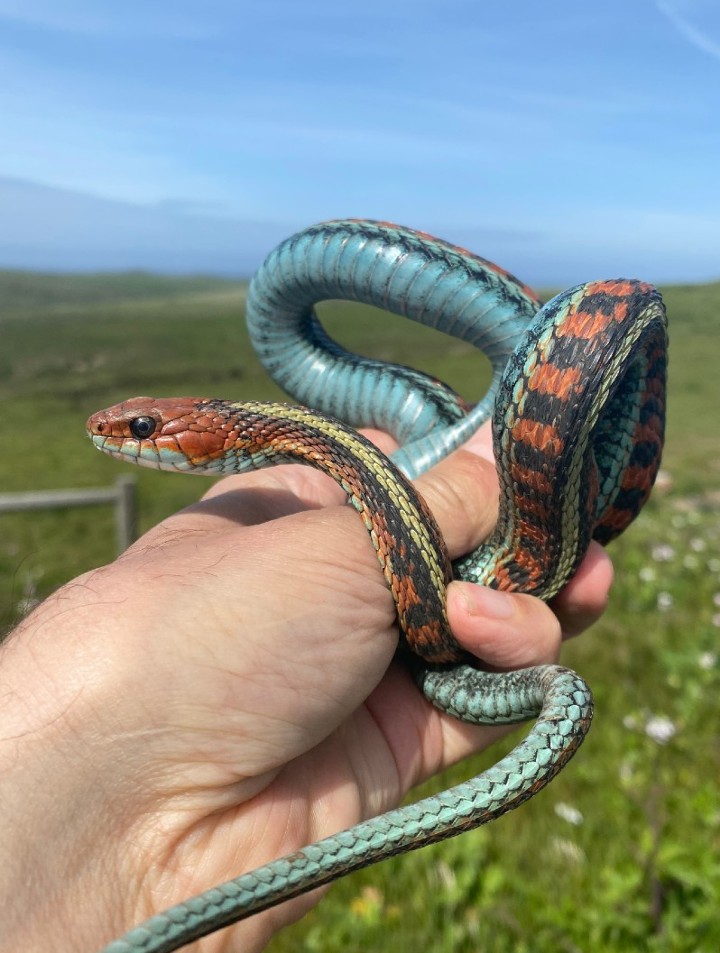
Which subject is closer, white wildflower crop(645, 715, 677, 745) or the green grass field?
the green grass field

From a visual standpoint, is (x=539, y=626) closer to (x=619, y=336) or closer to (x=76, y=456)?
(x=619, y=336)

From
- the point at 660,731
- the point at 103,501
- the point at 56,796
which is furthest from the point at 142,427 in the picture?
the point at 103,501

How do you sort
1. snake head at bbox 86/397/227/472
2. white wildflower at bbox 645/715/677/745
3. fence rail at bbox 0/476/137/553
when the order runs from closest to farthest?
snake head at bbox 86/397/227/472 < white wildflower at bbox 645/715/677/745 < fence rail at bbox 0/476/137/553

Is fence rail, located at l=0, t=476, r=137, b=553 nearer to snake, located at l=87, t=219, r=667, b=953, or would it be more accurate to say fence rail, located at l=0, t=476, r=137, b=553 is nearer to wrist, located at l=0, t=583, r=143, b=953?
snake, located at l=87, t=219, r=667, b=953

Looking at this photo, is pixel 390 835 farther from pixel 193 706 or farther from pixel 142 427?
pixel 142 427

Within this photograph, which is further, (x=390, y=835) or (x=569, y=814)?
(x=569, y=814)

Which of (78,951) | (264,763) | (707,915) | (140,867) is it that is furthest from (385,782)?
(707,915)

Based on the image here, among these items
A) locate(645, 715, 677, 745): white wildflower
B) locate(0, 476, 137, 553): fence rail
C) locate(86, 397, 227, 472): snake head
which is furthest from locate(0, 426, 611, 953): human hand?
locate(0, 476, 137, 553): fence rail
